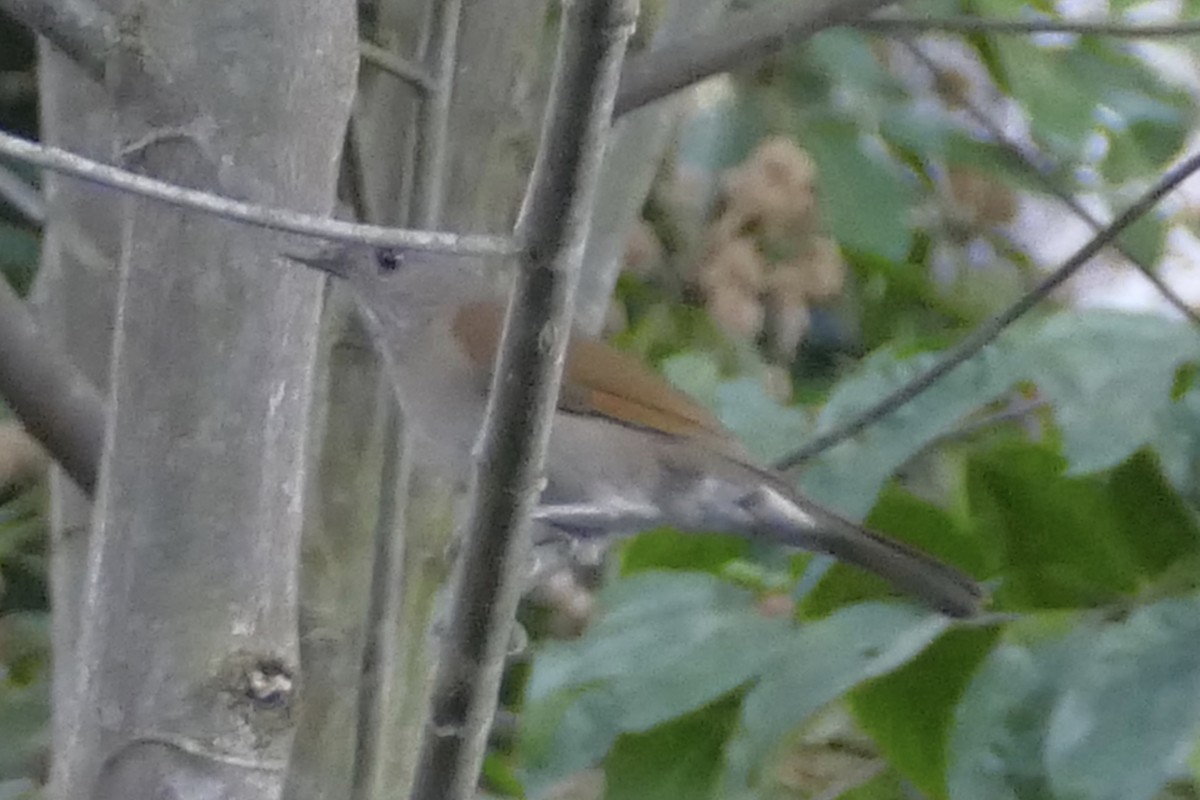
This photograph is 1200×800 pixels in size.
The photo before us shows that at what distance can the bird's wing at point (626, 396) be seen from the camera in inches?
78.4

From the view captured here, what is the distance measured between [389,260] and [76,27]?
0.78m

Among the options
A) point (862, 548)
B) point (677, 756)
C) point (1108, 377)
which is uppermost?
point (1108, 377)

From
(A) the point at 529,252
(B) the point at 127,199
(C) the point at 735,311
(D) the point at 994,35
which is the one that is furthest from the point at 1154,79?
(A) the point at 529,252

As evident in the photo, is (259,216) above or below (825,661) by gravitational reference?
above

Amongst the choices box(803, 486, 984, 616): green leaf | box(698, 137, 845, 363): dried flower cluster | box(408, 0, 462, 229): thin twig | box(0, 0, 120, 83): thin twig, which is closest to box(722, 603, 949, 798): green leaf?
box(803, 486, 984, 616): green leaf

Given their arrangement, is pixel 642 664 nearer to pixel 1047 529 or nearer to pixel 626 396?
pixel 1047 529

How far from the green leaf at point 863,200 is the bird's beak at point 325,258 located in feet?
2.12

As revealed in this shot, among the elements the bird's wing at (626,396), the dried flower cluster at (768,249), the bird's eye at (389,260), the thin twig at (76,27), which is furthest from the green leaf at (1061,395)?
the dried flower cluster at (768,249)

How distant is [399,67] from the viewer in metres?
1.49

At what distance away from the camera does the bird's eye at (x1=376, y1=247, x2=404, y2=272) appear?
1.87 meters

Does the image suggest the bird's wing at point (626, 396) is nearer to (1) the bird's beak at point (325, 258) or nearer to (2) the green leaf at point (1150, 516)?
(1) the bird's beak at point (325, 258)

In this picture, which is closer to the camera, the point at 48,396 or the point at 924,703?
the point at 48,396

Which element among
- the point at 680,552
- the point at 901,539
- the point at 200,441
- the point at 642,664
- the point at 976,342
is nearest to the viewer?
the point at 200,441

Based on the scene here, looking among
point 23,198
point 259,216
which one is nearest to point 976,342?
point 259,216
